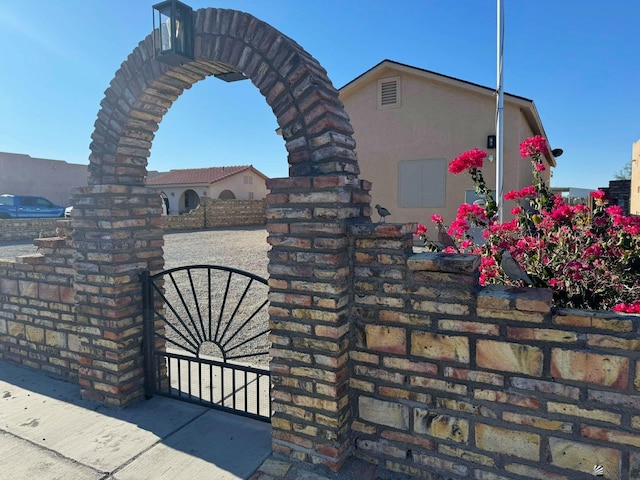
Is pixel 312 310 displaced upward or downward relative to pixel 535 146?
→ downward

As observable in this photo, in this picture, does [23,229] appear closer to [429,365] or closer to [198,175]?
[198,175]

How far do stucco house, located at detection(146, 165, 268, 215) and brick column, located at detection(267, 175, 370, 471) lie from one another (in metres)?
23.8

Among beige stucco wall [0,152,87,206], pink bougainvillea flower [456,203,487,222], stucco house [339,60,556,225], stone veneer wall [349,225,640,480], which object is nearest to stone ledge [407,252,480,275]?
stone veneer wall [349,225,640,480]

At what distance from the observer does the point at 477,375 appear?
2.10m

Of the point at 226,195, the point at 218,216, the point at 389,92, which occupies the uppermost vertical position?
the point at 389,92

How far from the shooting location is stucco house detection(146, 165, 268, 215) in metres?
26.6

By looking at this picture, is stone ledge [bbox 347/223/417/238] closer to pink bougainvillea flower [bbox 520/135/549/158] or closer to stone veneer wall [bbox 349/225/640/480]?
stone veneer wall [bbox 349/225/640/480]

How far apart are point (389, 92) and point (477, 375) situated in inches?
450

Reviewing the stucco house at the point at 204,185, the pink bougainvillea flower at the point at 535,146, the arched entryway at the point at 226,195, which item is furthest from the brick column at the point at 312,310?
the arched entryway at the point at 226,195

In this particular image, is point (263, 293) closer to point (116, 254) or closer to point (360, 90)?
point (116, 254)

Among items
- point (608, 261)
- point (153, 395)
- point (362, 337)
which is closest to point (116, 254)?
point (153, 395)

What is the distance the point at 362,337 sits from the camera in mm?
2365

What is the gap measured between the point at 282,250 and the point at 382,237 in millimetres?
572

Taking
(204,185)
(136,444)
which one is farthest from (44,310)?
(204,185)
